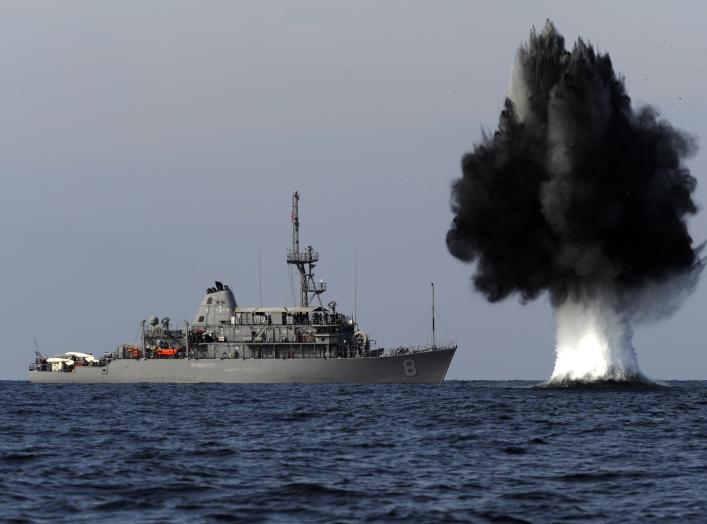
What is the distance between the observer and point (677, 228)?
270 feet

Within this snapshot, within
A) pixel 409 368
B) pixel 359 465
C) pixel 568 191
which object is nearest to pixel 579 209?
pixel 568 191

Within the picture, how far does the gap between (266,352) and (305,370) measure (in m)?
6.32

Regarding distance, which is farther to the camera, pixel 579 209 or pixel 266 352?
pixel 266 352

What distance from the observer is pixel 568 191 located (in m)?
80.0

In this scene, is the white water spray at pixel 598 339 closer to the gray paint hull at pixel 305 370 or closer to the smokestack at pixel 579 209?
the smokestack at pixel 579 209

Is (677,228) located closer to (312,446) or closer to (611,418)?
(611,418)

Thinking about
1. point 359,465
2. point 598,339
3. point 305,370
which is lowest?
point 359,465

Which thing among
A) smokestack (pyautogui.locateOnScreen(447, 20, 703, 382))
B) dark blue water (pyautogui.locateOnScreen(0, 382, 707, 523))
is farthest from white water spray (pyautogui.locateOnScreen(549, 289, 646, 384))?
dark blue water (pyautogui.locateOnScreen(0, 382, 707, 523))

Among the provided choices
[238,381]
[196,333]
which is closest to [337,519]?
[238,381]

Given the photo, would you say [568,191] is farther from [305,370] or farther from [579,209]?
[305,370]

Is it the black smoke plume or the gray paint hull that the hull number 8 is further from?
the black smoke plume

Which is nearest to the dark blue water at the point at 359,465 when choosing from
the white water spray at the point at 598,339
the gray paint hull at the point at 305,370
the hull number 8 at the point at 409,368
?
the white water spray at the point at 598,339

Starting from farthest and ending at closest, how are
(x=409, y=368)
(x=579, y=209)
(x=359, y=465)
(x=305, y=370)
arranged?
(x=409, y=368) → (x=305, y=370) → (x=579, y=209) → (x=359, y=465)

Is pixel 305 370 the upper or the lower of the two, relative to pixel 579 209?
lower
